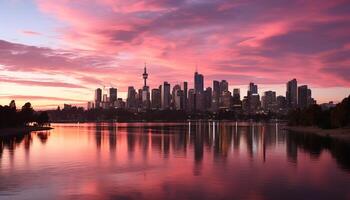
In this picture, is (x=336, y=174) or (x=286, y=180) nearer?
(x=286, y=180)

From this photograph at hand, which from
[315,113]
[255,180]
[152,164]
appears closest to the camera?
[255,180]

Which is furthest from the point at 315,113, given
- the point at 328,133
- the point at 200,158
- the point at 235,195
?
the point at 235,195

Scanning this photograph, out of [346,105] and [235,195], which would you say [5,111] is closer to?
[346,105]

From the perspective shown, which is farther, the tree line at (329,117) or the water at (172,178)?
the tree line at (329,117)

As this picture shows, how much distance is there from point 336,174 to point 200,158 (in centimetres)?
1820

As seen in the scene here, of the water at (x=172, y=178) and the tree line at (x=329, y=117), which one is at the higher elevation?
the tree line at (x=329, y=117)

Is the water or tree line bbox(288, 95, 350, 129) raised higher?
tree line bbox(288, 95, 350, 129)

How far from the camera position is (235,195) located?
31.1 metres

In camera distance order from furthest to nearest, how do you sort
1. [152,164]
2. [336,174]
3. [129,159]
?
[129,159] < [152,164] < [336,174]

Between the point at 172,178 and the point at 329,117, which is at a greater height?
the point at 329,117

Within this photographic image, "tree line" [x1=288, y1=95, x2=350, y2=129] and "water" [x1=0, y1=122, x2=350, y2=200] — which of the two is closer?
"water" [x1=0, y1=122, x2=350, y2=200]

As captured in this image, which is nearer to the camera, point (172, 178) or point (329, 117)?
point (172, 178)

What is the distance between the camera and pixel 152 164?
166 feet

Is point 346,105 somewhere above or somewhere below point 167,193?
above
